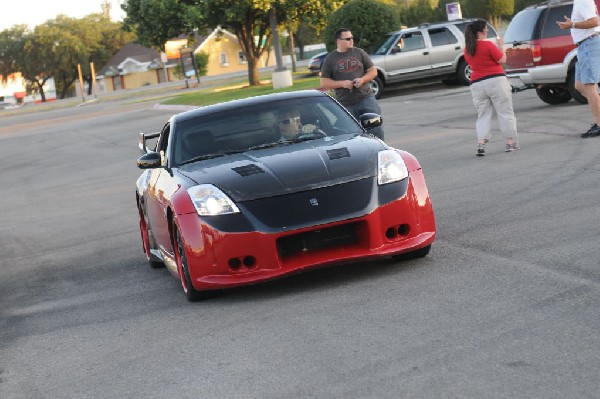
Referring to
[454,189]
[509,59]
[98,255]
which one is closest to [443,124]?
[509,59]

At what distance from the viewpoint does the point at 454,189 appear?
1186cm

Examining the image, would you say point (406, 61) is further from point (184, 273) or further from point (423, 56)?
point (184, 273)

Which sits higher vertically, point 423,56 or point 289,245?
point 423,56

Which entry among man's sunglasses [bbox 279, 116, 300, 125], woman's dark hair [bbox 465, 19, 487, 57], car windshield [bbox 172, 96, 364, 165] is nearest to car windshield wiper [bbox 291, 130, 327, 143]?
car windshield [bbox 172, 96, 364, 165]

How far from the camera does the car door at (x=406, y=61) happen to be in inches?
1310

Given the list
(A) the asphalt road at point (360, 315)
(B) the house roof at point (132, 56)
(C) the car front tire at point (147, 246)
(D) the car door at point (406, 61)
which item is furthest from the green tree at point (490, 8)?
(B) the house roof at point (132, 56)

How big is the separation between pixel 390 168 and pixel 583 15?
7.63 m

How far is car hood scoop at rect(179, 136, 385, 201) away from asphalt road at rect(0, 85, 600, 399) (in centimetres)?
71

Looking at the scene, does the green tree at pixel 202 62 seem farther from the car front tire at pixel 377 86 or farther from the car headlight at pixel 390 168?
the car headlight at pixel 390 168

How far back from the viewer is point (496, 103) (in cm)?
1441

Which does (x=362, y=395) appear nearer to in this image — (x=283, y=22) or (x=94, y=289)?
(x=94, y=289)

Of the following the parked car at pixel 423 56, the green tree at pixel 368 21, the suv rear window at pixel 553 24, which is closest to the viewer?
the suv rear window at pixel 553 24

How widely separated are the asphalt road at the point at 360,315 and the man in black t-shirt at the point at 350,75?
4.16 feet

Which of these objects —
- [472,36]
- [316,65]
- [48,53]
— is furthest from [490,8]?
[48,53]
